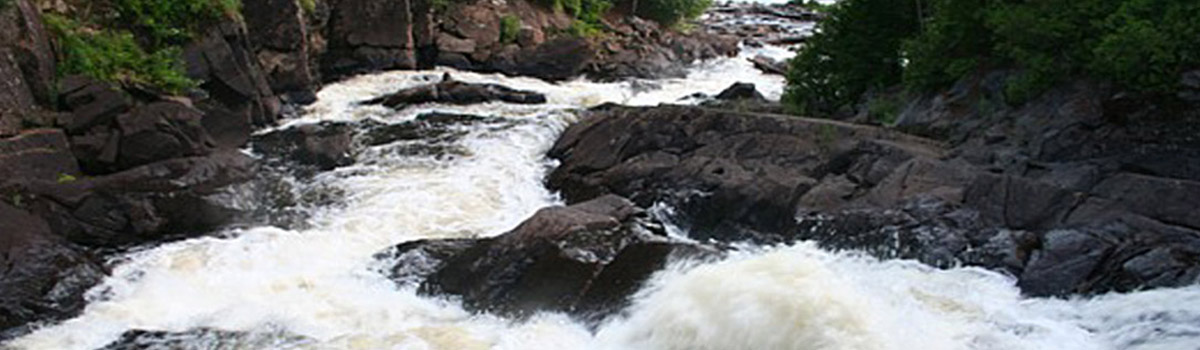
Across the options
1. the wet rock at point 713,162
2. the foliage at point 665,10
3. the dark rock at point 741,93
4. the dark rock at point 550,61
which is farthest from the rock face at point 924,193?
the foliage at point 665,10

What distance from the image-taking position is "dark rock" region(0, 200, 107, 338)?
1019 cm

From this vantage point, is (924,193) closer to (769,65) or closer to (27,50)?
(27,50)

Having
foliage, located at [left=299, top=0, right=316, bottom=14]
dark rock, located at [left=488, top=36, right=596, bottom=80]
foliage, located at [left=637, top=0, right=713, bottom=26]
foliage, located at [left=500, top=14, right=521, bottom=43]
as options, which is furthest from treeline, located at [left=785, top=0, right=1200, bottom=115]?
foliage, located at [left=637, top=0, right=713, bottom=26]

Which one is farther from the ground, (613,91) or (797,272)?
(797,272)

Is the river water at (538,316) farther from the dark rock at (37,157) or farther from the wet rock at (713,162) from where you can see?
the dark rock at (37,157)

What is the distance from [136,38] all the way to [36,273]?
8.86 metres

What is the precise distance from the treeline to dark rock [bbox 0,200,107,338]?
1197cm

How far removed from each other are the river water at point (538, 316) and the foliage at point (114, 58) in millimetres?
5220

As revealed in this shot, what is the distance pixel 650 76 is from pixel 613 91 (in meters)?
3.90

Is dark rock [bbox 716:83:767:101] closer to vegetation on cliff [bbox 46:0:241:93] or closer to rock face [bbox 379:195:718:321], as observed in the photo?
rock face [bbox 379:195:718:321]

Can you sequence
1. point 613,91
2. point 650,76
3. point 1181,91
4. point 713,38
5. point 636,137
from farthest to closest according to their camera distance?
1. point 713,38
2. point 650,76
3. point 613,91
4. point 636,137
5. point 1181,91

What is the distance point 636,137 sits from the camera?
1573cm

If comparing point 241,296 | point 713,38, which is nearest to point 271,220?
point 241,296

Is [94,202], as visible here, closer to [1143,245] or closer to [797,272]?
[797,272]
